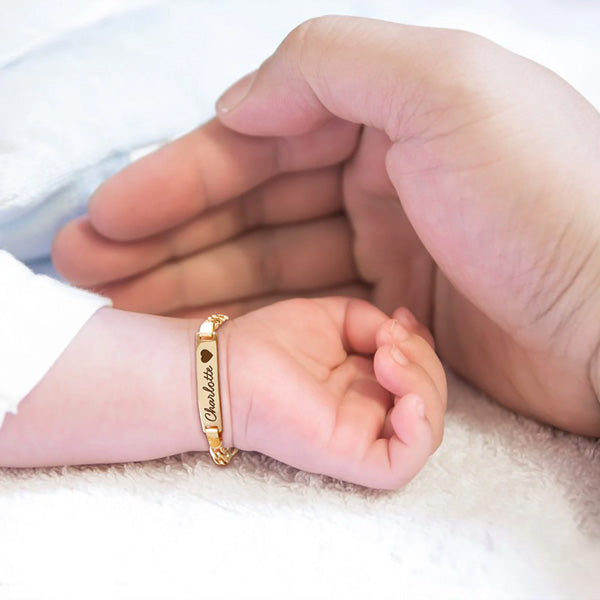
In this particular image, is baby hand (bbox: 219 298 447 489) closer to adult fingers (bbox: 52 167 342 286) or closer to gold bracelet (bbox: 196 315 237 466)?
gold bracelet (bbox: 196 315 237 466)

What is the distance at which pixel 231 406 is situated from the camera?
804mm

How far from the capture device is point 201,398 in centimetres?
80

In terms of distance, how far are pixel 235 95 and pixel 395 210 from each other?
0.24 meters

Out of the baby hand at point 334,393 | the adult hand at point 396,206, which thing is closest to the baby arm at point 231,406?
the baby hand at point 334,393

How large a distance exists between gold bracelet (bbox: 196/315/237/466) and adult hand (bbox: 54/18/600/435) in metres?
0.25

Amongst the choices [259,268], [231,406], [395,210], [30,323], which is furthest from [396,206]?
[30,323]

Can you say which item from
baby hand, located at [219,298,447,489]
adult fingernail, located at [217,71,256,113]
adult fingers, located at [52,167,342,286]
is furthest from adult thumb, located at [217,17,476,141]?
baby hand, located at [219,298,447,489]

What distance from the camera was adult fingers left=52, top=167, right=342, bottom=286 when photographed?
3.31ft

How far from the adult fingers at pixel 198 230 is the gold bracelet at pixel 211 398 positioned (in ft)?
0.80

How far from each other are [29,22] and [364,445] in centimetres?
79

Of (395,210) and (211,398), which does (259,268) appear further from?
(211,398)

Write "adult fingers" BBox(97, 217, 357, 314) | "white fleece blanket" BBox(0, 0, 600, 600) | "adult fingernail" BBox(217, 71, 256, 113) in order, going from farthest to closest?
"adult fingers" BBox(97, 217, 357, 314) < "adult fingernail" BBox(217, 71, 256, 113) < "white fleece blanket" BBox(0, 0, 600, 600)

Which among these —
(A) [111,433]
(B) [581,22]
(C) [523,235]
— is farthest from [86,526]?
(B) [581,22]

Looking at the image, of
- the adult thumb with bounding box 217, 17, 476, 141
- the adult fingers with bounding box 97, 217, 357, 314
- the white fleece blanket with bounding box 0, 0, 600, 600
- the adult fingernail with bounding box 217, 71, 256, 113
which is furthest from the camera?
the adult fingers with bounding box 97, 217, 357, 314
